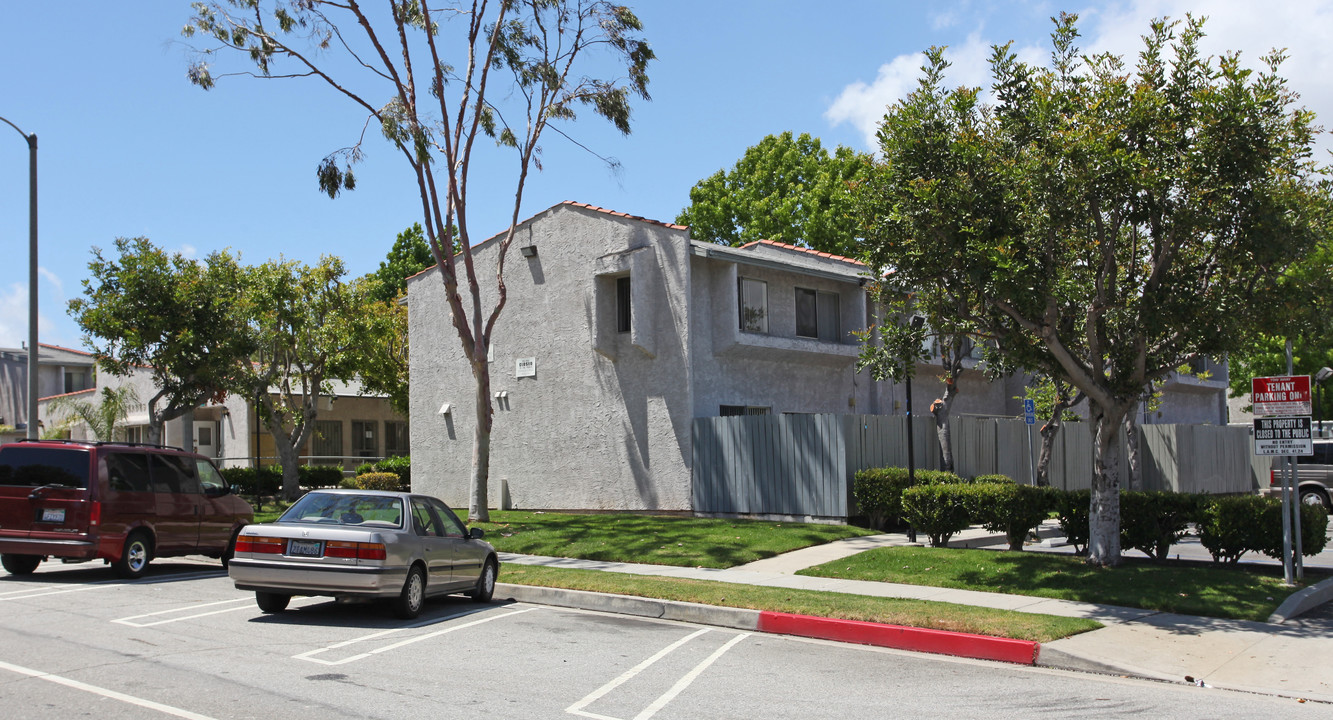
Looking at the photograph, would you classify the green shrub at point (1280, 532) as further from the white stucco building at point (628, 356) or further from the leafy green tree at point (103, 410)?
the leafy green tree at point (103, 410)

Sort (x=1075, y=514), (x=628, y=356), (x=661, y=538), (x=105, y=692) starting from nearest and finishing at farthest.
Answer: (x=105, y=692) < (x=1075, y=514) < (x=661, y=538) < (x=628, y=356)

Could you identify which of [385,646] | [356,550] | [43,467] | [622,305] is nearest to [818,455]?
[622,305]

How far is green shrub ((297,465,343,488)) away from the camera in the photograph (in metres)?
34.2

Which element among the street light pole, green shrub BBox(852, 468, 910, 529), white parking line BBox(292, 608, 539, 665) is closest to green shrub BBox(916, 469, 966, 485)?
green shrub BBox(852, 468, 910, 529)

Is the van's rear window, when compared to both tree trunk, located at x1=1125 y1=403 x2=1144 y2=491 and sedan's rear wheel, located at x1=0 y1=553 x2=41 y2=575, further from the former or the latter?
tree trunk, located at x1=1125 y1=403 x2=1144 y2=491

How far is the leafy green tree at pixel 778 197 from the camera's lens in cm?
4344

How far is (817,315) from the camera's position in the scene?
83.1ft

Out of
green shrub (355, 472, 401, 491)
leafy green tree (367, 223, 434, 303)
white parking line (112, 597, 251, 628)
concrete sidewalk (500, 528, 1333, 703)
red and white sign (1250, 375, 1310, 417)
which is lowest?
concrete sidewalk (500, 528, 1333, 703)

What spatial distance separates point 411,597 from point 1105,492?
28.9ft

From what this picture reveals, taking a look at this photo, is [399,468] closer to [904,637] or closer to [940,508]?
[940,508]

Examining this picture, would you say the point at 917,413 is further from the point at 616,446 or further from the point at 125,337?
the point at 125,337

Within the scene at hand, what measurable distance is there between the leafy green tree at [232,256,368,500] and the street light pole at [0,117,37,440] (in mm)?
7245

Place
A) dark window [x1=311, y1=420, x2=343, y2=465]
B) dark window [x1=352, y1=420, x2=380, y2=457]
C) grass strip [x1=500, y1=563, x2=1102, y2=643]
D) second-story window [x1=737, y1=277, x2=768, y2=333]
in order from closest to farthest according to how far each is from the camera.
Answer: grass strip [x1=500, y1=563, x2=1102, y2=643]
second-story window [x1=737, y1=277, x2=768, y2=333]
dark window [x1=311, y1=420, x2=343, y2=465]
dark window [x1=352, y1=420, x2=380, y2=457]

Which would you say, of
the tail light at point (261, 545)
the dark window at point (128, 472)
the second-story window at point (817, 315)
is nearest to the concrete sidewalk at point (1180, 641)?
the tail light at point (261, 545)
